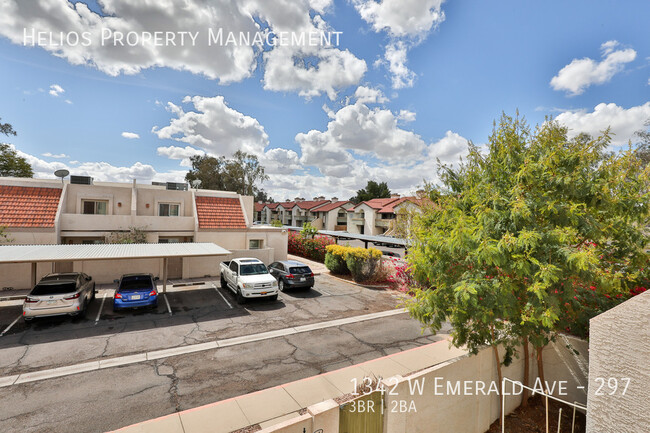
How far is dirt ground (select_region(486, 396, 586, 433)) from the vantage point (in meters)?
6.79

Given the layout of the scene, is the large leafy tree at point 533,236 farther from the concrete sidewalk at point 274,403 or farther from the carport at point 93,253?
the carport at point 93,253

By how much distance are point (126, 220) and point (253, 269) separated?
1006cm

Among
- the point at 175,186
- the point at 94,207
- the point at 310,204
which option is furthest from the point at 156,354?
the point at 310,204

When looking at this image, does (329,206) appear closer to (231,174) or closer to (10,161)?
A: (231,174)

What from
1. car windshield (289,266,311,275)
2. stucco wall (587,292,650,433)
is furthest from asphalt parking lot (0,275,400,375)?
stucco wall (587,292,650,433)

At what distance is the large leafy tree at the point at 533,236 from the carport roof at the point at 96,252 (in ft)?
40.6

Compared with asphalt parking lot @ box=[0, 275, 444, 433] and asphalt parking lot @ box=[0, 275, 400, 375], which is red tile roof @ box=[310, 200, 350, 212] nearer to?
asphalt parking lot @ box=[0, 275, 400, 375]

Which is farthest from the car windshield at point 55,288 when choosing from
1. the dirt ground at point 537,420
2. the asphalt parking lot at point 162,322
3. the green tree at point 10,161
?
the green tree at point 10,161

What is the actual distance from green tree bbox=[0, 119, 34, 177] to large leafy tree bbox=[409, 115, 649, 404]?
50700mm

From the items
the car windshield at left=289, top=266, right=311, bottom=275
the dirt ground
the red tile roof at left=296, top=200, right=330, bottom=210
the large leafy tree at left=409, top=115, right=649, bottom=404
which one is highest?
the red tile roof at left=296, top=200, right=330, bottom=210

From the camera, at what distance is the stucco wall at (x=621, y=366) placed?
13.8 ft

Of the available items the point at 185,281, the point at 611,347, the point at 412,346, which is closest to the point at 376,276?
the point at 412,346

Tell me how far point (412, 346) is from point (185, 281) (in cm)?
1484

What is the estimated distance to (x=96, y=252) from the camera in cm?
1432
